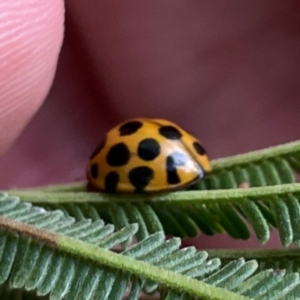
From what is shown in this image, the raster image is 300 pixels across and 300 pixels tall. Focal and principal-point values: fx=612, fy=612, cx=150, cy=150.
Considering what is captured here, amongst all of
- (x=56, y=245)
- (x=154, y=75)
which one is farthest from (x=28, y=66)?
(x=154, y=75)

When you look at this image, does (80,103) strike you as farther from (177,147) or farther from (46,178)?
(177,147)

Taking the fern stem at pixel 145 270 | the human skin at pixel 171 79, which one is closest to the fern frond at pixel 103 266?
the fern stem at pixel 145 270

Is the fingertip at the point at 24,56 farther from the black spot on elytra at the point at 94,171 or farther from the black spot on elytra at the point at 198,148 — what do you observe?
the black spot on elytra at the point at 198,148

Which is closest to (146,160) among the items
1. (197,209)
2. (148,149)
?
(148,149)

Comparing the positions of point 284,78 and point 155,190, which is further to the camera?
point 284,78

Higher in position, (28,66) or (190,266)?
(28,66)

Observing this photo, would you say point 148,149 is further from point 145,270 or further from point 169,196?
point 145,270
